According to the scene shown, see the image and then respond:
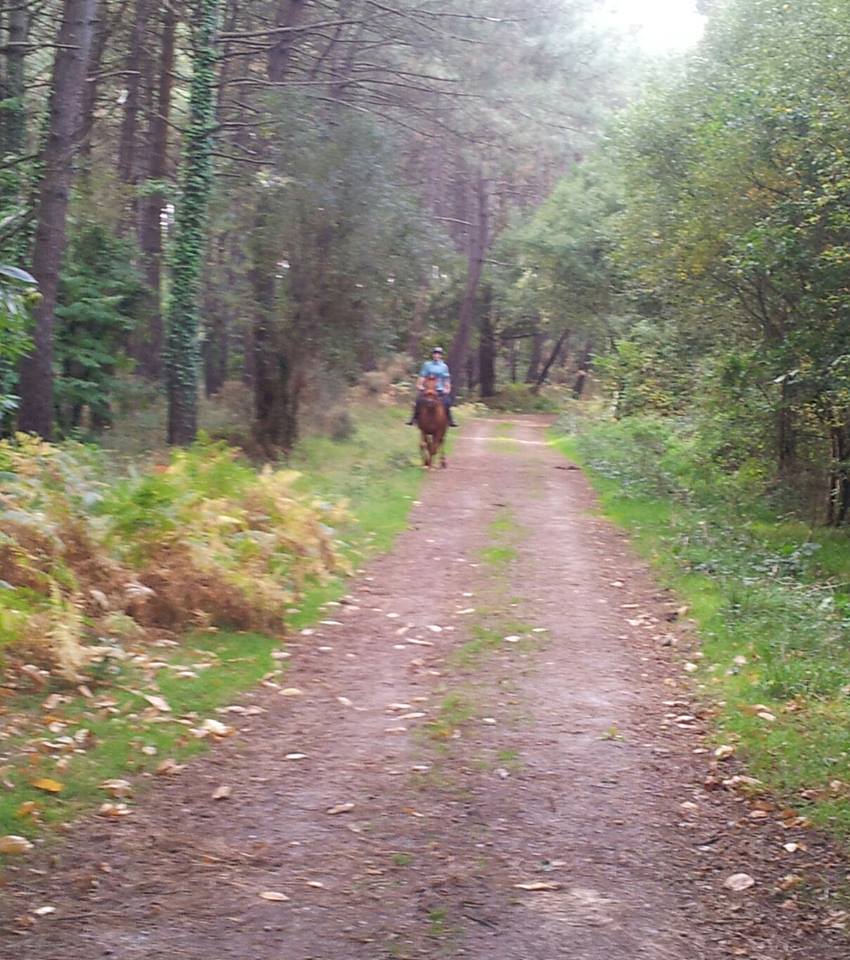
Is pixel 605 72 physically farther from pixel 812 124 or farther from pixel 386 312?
pixel 812 124

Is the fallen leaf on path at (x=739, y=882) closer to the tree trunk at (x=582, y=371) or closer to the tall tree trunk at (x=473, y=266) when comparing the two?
the tall tree trunk at (x=473, y=266)

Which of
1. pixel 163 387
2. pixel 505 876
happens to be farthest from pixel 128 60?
pixel 505 876

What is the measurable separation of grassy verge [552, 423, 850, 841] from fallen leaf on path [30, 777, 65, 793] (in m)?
3.75

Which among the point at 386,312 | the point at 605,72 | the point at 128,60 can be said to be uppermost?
the point at 605,72

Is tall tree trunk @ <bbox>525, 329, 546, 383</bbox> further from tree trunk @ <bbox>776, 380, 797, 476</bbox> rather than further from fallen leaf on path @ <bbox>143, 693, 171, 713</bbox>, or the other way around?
fallen leaf on path @ <bbox>143, 693, 171, 713</bbox>

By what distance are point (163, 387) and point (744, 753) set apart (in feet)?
66.7

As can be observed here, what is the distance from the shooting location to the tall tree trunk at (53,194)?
14.8 meters

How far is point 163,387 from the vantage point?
2509 centimetres

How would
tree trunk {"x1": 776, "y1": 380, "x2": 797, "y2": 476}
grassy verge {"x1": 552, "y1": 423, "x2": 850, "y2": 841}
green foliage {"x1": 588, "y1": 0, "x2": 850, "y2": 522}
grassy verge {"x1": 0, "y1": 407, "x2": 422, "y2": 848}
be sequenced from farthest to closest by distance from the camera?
1. tree trunk {"x1": 776, "y1": 380, "x2": 797, "y2": 476}
2. green foliage {"x1": 588, "y1": 0, "x2": 850, "y2": 522}
3. grassy verge {"x1": 552, "y1": 423, "x2": 850, "y2": 841}
4. grassy verge {"x1": 0, "y1": 407, "x2": 422, "y2": 848}

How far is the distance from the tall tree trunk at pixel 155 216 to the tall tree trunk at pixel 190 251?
294cm

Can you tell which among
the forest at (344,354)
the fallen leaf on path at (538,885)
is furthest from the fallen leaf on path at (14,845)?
the fallen leaf on path at (538,885)

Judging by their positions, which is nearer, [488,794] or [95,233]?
[488,794]

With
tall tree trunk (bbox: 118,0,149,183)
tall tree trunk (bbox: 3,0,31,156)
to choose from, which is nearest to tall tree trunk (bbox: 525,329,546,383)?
tall tree trunk (bbox: 118,0,149,183)

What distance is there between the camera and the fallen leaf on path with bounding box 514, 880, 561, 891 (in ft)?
16.0
